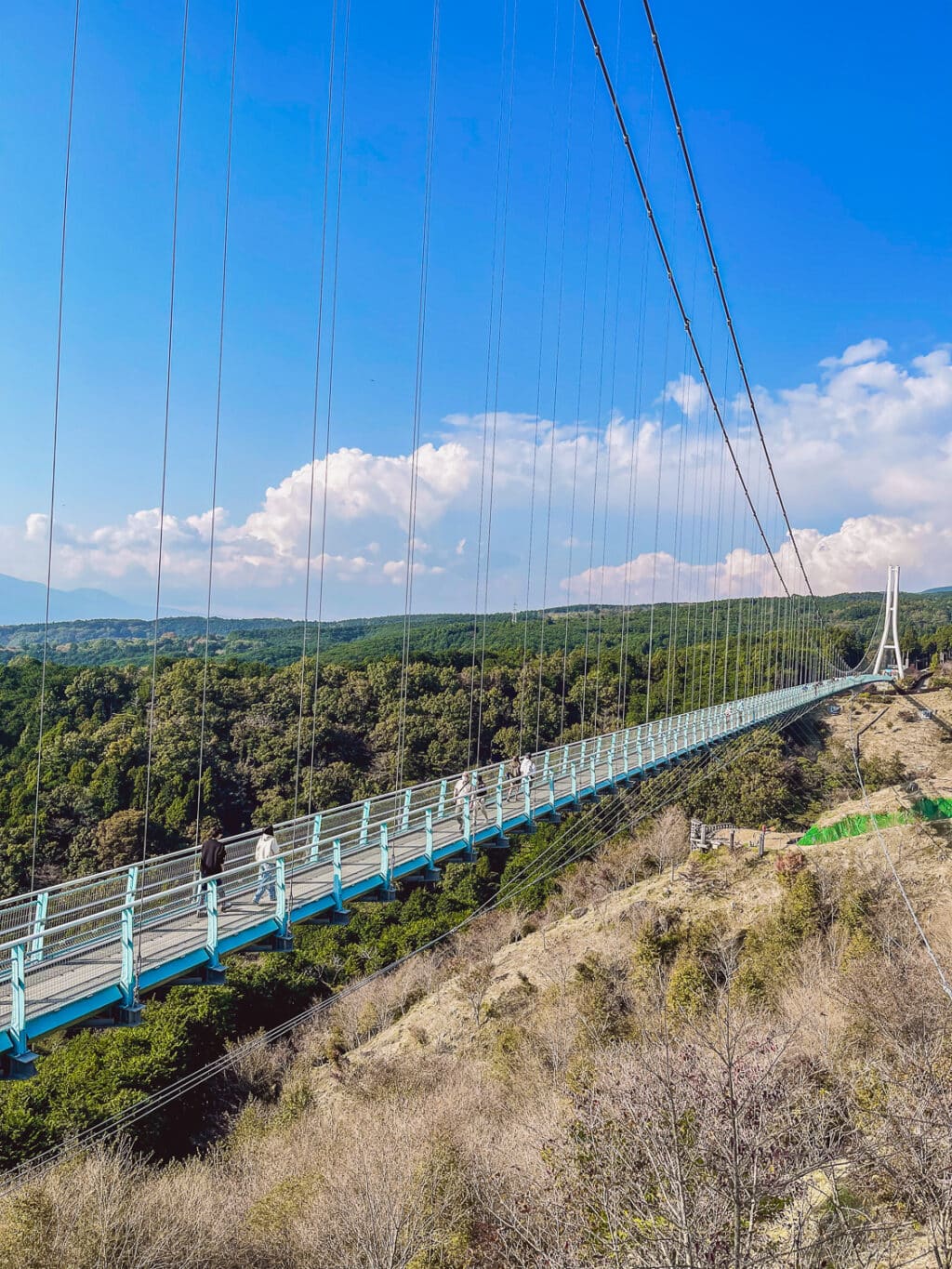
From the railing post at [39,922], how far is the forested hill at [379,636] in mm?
39014

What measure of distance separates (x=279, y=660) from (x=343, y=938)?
3245cm

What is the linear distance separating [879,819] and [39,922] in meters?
29.1

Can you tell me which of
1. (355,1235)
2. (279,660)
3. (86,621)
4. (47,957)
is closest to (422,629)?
(279,660)

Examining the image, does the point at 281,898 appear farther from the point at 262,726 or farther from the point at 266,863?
the point at 262,726

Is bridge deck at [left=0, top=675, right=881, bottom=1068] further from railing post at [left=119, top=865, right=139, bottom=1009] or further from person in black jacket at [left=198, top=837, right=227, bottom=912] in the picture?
person in black jacket at [left=198, top=837, right=227, bottom=912]

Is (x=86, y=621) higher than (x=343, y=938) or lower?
higher

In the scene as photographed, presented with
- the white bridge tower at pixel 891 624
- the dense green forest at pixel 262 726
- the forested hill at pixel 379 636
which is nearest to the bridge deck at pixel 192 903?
the dense green forest at pixel 262 726

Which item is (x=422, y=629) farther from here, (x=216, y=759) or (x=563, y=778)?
(x=563, y=778)

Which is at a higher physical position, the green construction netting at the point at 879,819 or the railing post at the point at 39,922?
the railing post at the point at 39,922

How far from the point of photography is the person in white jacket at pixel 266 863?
10.4 metres

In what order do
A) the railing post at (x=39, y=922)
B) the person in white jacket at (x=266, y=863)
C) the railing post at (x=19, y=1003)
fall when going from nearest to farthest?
the railing post at (x=19, y=1003) < the railing post at (x=39, y=922) < the person in white jacket at (x=266, y=863)

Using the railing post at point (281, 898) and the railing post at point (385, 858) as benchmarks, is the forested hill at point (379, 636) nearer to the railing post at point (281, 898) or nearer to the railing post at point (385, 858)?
the railing post at point (385, 858)

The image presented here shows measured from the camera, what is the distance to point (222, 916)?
10.1 m

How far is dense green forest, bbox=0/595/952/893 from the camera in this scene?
1305 inches
